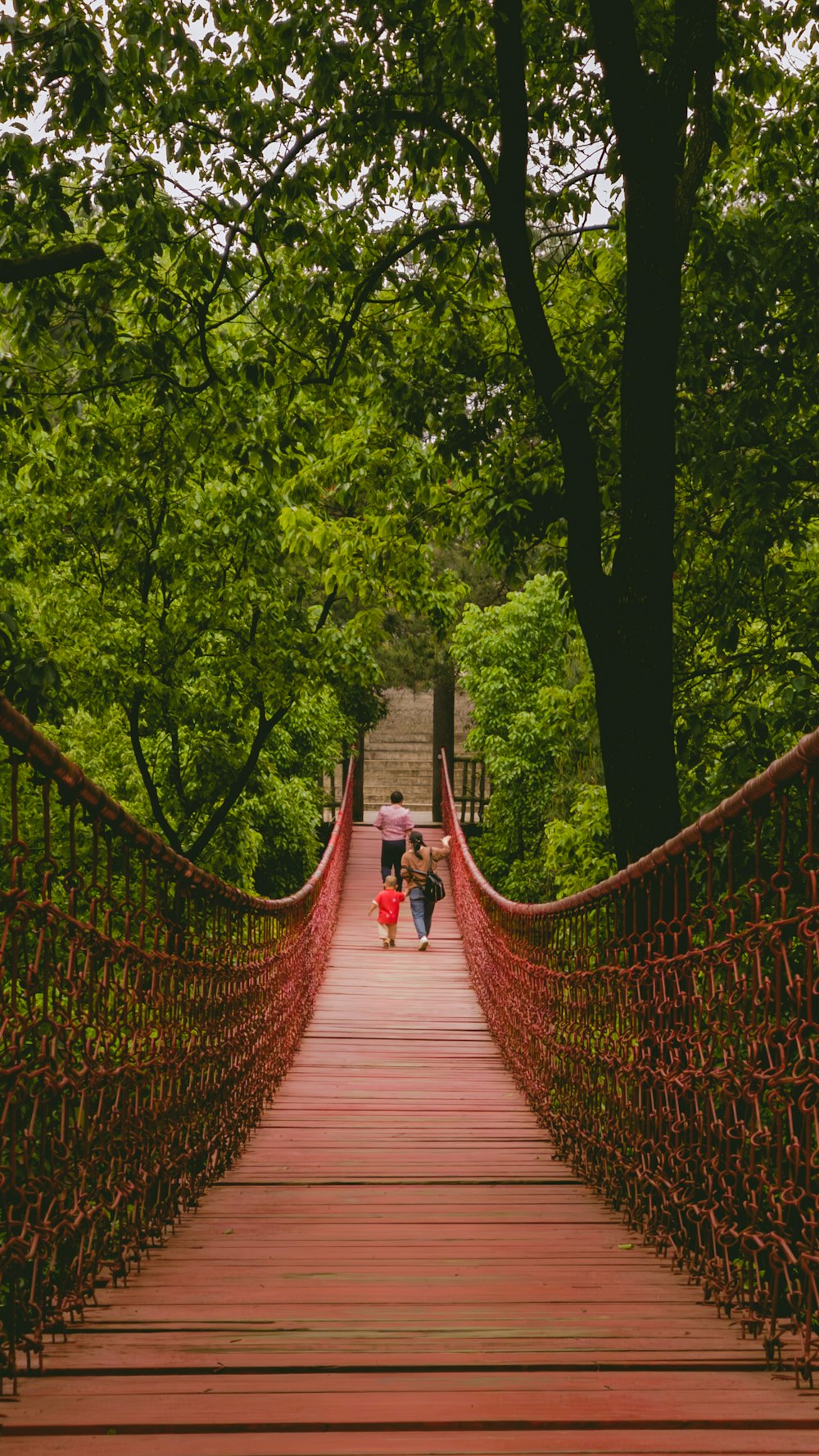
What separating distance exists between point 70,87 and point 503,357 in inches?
120

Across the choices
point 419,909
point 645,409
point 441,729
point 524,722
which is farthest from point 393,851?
point 441,729

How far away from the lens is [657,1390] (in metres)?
2.43

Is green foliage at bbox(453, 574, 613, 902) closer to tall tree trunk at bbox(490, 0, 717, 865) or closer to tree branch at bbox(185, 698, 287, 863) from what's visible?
tree branch at bbox(185, 698, 287, 863)

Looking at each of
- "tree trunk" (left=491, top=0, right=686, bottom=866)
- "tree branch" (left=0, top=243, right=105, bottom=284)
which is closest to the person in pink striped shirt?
"tree trunk" (left=491, top=0, right=686, bottom=866)

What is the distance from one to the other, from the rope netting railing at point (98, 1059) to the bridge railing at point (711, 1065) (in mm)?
1461

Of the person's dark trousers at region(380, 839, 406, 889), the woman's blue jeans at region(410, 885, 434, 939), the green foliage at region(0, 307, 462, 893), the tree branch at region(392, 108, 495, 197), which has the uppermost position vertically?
the tree branch at region(392, 108, 495, 197)

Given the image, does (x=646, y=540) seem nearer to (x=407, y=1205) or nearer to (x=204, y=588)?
(x=407, y=1205)

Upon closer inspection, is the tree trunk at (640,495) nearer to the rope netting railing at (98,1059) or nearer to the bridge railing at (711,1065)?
the bridge railing at (711,1065)

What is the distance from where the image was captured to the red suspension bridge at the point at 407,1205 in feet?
7.68

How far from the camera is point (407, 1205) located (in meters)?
4.50

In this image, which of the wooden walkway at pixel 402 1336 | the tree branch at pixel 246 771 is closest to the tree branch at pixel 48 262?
the wooden walkway at pixel 402 1336

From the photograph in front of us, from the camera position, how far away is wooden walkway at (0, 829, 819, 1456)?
2211 mm

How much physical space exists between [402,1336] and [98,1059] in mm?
987

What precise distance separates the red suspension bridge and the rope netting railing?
0.01 meters
